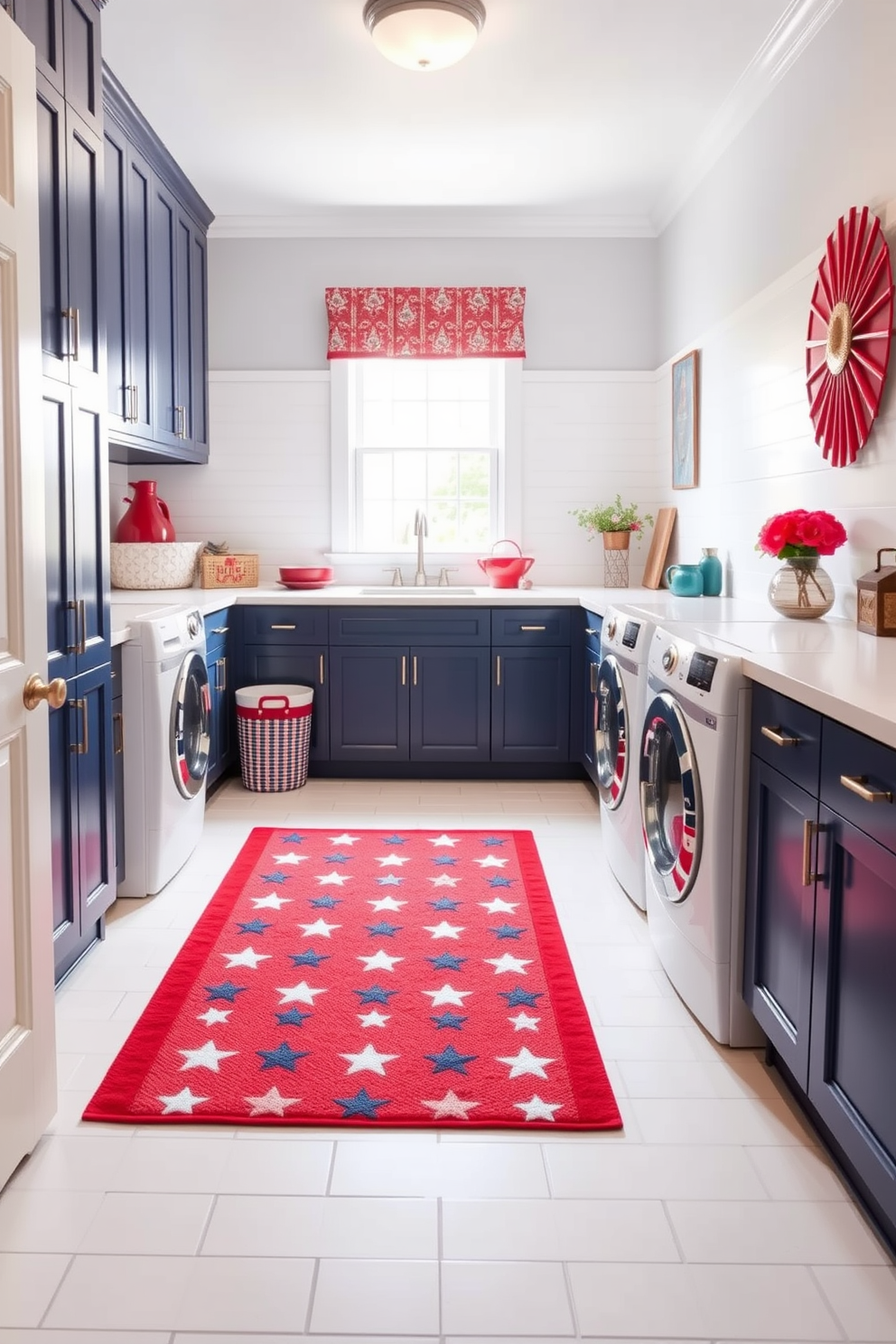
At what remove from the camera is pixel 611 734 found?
3580mm

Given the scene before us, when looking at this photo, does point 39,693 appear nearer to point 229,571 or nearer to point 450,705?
point 450,705

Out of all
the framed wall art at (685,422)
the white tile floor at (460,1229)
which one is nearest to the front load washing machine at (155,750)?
the white tile floor at (460,1229)

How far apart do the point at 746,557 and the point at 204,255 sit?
3.12 meters

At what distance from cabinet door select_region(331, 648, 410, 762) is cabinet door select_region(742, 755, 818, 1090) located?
267 centimetres

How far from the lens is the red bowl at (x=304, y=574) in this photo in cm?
503

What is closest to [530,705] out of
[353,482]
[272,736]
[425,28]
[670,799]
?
[272,736]

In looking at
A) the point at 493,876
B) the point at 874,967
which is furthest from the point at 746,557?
the point at 874,967

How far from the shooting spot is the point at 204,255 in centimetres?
518

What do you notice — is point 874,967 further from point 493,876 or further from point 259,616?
point 259,616

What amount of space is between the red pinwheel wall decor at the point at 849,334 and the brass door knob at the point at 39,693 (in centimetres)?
210

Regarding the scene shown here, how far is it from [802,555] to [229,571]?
2.93m

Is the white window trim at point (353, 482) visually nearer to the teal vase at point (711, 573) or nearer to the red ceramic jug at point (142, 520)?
the red ceramic jug at point (142, 520)

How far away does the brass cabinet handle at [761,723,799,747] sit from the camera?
6.37 feet

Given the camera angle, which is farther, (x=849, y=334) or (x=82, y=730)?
(x=849, y=334)
